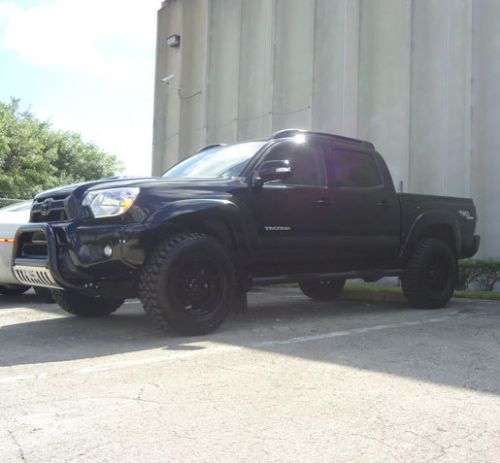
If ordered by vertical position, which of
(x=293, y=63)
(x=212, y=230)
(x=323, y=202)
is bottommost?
(x=212, y=230)

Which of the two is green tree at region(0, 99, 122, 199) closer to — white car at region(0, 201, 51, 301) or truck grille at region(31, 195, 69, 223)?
white car at region(0, 201, 51, 301)

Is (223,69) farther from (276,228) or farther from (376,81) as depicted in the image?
(276,228)

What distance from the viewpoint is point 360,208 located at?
6648 millimetres

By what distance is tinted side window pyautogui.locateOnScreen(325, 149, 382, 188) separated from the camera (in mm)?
6516

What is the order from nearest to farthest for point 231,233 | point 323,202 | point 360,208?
point 231,233 < point 323,202 < point 360,208

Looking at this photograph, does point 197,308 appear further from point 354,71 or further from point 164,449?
point 354,71

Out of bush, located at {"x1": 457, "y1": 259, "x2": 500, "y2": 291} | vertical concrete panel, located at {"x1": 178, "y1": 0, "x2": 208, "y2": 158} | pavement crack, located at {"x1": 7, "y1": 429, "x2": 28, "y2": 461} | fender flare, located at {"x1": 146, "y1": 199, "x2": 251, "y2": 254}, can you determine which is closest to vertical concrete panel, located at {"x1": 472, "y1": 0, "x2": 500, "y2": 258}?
bush, located at {"x1": 457, "y1": 259, "x2": 500, "y2": 291}

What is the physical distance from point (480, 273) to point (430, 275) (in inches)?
87.5

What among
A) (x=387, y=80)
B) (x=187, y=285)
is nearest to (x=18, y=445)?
(x=187, y=285)

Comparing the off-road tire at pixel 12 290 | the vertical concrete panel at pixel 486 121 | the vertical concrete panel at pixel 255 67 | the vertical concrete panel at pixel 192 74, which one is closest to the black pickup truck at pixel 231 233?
the off-road tire at pixel 12 290

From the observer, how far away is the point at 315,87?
43.2 feet

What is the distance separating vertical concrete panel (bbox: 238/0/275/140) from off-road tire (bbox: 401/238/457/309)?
24.8 feet

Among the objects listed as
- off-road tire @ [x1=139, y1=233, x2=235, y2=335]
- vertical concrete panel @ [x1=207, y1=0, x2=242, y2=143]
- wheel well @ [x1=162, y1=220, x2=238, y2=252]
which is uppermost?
vertical concrete panel @ [x1=207, y1=0, x2=242, y2=143]

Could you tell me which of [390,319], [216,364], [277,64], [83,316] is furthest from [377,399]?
[277,64]
